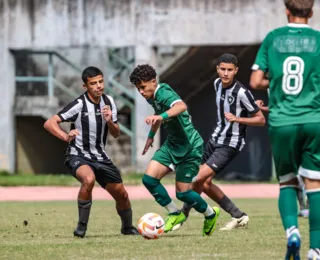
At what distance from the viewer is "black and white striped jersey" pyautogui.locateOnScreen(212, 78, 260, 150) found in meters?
13.1

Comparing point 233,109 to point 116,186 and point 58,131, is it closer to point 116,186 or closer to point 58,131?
point 116,186

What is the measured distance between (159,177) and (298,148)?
→ 12.8ft

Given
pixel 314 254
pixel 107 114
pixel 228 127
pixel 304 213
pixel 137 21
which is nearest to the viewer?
pixel 314 254

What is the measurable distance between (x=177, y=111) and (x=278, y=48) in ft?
9.86

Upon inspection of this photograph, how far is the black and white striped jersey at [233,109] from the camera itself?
515 inches

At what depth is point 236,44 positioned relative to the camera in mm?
27578

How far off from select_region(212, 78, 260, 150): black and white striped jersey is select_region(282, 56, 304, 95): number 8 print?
492cm

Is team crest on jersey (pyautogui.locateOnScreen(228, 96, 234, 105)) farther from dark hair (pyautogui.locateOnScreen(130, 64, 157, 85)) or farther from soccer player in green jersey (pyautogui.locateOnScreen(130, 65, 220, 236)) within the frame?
dark hair (pyautogui.locateOnScreen(130, 64, 157, 85))

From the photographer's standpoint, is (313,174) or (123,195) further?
(123,195)

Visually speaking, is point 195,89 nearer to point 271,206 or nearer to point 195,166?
point 271,206

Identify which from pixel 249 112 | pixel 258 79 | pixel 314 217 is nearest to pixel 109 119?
pixel 249 112

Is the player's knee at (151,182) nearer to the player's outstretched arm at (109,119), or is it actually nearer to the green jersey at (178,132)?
the green jersey at (178,132)

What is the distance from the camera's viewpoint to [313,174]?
803 cm

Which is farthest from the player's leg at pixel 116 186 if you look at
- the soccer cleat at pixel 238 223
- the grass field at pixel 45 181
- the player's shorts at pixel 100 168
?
the grass field at pixel 45 181
